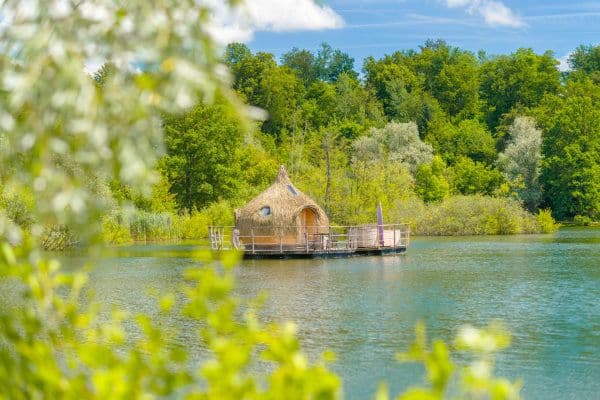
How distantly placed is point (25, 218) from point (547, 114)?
44484 mm

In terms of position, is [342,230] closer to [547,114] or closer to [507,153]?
[507,153]

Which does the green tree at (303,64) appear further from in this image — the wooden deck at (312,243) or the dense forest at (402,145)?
the wooden deck at (312,243)

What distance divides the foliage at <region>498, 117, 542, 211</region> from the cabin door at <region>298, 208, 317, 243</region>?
24.0 meters

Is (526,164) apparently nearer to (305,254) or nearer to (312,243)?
(312,243)

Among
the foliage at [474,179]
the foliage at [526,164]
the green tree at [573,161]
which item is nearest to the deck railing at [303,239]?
the foliage at [526,164]

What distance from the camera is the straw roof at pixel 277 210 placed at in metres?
30.5

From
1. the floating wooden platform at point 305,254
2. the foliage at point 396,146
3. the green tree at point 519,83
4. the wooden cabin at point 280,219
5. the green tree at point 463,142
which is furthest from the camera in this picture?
the green tree at point 519,83

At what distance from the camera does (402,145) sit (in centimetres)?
5625

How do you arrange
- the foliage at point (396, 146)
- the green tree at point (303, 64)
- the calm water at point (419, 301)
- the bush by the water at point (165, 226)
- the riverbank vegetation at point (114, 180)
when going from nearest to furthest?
the riverbank vegetation at point (114, 180) → the calm water at point (419, 301) → the bush by the water at point (165, 226) → the foliage at point (396, 146) → the green tree at point (303, 64)

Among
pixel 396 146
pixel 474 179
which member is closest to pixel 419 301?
pixel 396 146

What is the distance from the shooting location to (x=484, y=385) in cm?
298

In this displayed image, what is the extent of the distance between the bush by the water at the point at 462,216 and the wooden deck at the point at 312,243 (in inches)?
488

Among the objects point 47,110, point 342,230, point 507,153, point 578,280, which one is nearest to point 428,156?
point 507,153

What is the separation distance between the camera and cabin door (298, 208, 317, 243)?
1212 inches
